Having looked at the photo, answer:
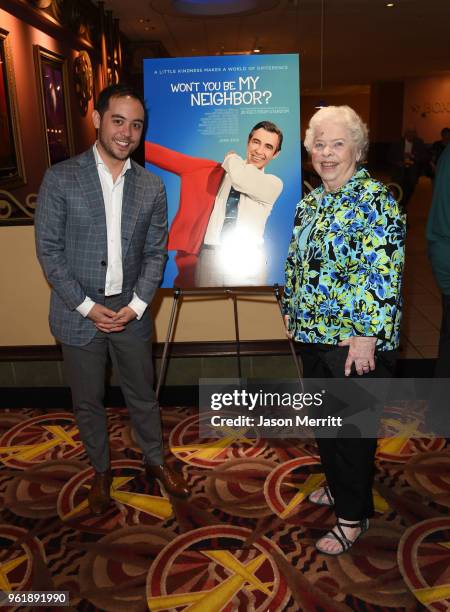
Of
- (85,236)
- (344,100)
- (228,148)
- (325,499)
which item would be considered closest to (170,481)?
(325,499)

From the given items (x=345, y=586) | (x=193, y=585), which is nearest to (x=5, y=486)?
(x=193, y=585)

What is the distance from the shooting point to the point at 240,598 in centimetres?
175

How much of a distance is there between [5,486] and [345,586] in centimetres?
155

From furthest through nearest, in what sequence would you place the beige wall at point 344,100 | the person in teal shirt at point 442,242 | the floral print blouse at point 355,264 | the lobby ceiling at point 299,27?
the beige wall at point 344,100 → the lobby ceiling at point 299,27 → the person in teal shirt at point 442,242 → the floral print blouse at point 355,264

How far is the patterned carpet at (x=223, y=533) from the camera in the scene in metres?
1.77

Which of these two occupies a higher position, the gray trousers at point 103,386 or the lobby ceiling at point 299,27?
the lobby ceiling at point 299,27

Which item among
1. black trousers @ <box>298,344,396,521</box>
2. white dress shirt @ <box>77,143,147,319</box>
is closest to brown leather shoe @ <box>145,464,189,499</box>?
black trousers @ <box>298,344,396,521</box>

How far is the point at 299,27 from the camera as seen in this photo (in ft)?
31.7

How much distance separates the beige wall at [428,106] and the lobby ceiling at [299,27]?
5398 millimetres

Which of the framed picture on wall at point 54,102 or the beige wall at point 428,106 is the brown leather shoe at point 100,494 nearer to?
the framed picture on wall at point 54,102

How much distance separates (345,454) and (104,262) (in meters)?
1.12

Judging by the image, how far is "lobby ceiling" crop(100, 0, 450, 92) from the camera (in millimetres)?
7938

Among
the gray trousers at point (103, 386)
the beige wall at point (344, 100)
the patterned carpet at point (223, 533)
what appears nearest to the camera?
the patterned carpet at point (223, 533)

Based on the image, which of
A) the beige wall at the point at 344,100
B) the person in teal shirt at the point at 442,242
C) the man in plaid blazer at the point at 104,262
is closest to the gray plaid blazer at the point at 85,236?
the man in plaid blazer at the point at 104,262
